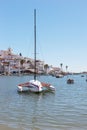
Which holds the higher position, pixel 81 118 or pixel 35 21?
pixel 35 21

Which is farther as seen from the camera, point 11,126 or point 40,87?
point 40,87

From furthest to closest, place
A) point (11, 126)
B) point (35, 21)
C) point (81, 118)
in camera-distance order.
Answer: point (35, 21) < point (81, 118) < point (11, 126)

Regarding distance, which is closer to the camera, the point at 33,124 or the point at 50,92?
the point at 33,124

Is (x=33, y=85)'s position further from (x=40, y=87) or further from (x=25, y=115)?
(x=25, y=115)

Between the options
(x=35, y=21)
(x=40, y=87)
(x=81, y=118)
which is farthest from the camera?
(x=35, y=21)

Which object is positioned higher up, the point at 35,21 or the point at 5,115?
the point at 35,21

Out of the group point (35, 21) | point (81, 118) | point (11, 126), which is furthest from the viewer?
point (35, 21)

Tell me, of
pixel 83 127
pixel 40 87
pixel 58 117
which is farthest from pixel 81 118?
pixel 40 87

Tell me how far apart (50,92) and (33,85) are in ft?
11.3

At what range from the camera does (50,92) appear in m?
46.4

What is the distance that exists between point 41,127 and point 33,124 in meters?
1.08

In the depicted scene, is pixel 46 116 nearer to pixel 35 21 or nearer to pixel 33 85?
pixel 33 85

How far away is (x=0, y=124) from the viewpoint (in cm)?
1820

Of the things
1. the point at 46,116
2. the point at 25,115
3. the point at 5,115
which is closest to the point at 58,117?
the point at 46,116
